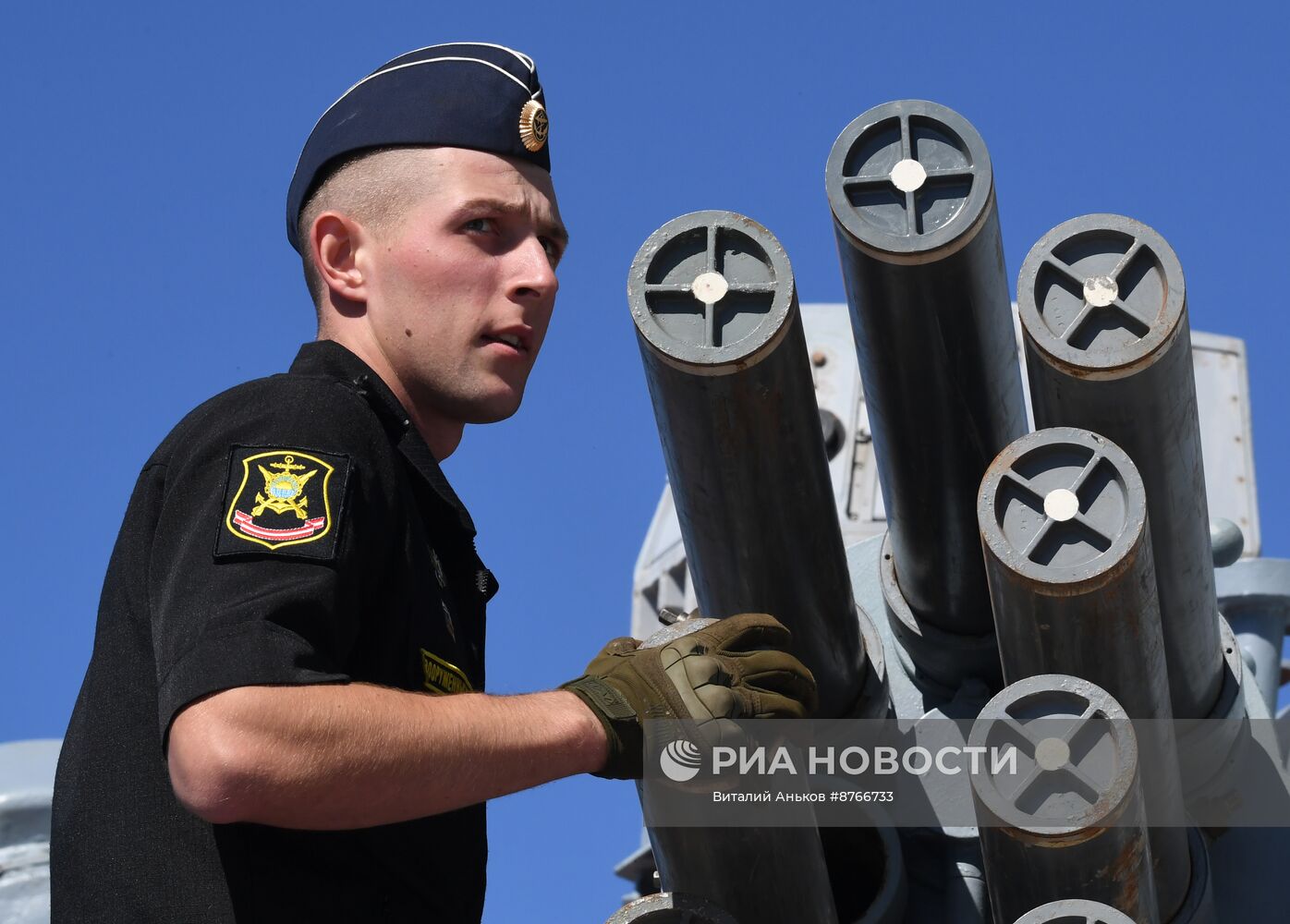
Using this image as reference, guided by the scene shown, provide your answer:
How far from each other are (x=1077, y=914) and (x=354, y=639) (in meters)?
1.20

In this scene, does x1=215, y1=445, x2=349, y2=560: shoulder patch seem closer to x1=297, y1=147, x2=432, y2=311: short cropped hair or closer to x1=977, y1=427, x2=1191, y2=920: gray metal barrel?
x1=297, y1=147, x2=432, y2=311: short cropped hair

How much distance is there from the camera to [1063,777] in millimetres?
3176

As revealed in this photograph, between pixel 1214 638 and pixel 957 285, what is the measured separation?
33.7 inches

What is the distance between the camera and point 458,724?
2.58 metres

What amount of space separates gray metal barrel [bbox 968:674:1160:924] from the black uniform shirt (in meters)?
0.81

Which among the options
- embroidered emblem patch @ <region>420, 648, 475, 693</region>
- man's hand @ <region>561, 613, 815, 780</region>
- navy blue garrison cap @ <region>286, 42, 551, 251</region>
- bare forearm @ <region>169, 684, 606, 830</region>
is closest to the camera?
bare forearm @ <region>169, 684, 606, 830</region>

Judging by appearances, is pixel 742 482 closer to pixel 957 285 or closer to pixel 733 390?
pixel 733 390

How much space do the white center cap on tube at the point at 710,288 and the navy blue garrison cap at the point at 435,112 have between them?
33cm

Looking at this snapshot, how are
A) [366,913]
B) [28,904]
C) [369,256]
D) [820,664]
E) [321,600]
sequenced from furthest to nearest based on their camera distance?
[28,904] → [820,664] → [369,256] → [366,913] → [321,600]

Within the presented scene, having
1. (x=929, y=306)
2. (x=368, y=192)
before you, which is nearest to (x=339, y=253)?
(x=368, y=192)

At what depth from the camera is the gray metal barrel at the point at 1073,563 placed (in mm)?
3217

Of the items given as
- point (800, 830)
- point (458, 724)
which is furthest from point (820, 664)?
point (458, 724)

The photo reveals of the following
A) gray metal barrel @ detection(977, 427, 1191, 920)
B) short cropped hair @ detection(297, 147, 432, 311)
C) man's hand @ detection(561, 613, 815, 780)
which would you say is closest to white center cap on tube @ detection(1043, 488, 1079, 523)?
gray metal barrel @ detection(977, 427, 1191, 920)

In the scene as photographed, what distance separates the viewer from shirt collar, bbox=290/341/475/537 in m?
3.07
